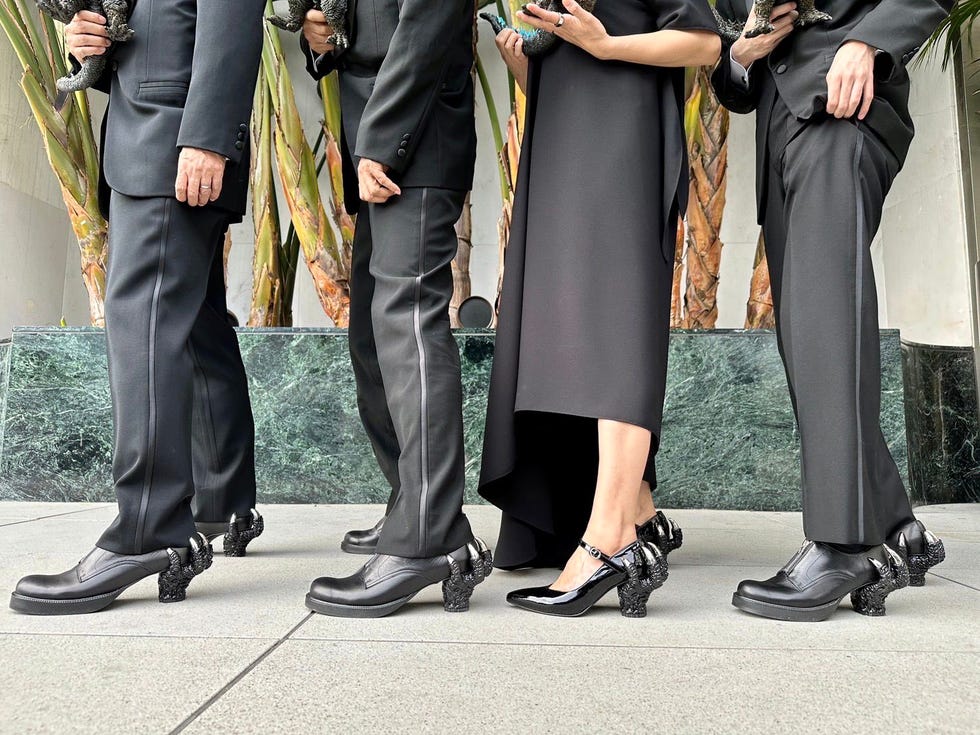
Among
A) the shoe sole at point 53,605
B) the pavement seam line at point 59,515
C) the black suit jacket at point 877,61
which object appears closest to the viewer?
the shoe sole at point 53,605

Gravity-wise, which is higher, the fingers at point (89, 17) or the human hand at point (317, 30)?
the human hand at point (317, 30)

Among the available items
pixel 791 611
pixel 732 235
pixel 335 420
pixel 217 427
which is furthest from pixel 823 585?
pixel 732 235

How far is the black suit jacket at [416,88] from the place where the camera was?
1.27 m

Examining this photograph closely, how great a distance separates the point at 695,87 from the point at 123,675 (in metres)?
2.72

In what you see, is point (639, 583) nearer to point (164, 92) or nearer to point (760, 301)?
point (164, 92)

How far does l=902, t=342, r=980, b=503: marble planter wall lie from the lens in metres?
2.97

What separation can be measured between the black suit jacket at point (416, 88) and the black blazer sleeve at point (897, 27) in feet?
2.04

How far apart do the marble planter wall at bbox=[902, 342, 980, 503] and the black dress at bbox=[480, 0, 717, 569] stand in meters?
1.99

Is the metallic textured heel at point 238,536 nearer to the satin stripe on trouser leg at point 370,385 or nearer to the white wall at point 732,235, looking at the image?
the satin stripe on trouser leg at point 370,385

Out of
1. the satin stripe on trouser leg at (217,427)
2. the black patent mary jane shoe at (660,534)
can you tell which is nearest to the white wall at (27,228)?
the satin stripe on trouser leg at (217,427)

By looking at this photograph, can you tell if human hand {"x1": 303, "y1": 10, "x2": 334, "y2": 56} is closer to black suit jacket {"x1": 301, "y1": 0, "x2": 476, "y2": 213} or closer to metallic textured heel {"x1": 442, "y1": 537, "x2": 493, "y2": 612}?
black suit jacket {"x1": 301, "y1": 0, "x2": 476, "y2": 213}

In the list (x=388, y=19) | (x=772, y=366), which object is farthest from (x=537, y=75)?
(x=772, y=366)

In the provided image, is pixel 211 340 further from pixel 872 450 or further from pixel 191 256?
pixel 872 450

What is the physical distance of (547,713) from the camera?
74 centimetres
